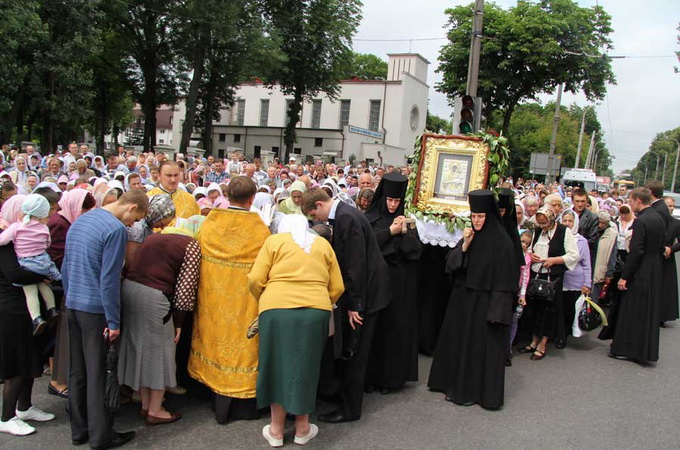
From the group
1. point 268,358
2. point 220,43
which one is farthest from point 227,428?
point 220,43

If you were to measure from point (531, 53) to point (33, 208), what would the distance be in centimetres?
3111

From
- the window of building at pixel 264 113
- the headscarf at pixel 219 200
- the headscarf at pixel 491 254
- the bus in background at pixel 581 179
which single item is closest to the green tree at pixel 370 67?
the window of building at pixel 264 113

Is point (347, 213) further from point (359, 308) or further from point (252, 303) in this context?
point (252, 303)

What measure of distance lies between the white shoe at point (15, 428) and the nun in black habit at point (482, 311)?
3.65 metres

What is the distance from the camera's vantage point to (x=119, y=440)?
3.99m

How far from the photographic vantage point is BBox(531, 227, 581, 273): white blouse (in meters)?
6.51

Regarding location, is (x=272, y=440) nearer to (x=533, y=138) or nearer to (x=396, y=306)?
(x=396, y=306)

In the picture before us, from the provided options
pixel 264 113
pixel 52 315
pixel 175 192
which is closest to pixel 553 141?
pixel 175 192

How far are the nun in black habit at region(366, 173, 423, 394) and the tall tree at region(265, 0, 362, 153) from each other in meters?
29.2

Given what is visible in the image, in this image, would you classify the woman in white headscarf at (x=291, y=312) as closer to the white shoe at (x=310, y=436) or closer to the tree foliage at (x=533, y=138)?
the white shoe at (x=310, y=436)

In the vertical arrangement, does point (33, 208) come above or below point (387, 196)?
below

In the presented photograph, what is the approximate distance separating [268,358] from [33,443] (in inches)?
73.5

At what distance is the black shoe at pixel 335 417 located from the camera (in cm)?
460

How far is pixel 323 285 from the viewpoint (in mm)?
3955
